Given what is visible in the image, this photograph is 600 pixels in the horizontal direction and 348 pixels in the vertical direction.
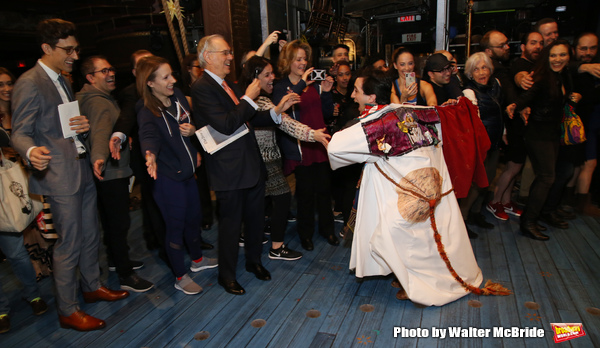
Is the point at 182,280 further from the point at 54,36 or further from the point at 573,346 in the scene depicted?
the point at 573,346

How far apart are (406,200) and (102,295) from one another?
6.74 ft

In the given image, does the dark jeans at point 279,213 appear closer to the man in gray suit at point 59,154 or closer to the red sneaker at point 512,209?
the man in gray suit at point 59,154

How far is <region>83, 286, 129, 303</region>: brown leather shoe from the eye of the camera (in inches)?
105

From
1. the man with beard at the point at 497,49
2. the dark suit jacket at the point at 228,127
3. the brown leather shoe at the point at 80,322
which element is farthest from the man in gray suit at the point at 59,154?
the man with beard at the point at 497,49

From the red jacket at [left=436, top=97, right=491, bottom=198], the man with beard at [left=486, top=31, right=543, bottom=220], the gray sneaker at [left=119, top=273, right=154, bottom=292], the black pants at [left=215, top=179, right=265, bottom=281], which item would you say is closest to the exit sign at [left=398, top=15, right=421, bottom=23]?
the man with beard at [left=486, top=31, right=543, bottom=220]

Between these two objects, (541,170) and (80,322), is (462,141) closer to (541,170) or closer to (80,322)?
(541,170)

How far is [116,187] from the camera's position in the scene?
2.78 meters

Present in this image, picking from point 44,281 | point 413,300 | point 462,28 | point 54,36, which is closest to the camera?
point 54,36

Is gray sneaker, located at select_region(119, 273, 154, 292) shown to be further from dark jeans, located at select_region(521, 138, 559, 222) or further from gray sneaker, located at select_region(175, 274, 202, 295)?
dark jeans, located at select_region(521, 138, 559, 222)

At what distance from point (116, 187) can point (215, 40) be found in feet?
3.97

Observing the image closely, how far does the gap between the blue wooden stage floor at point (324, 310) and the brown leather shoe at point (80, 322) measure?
0.04 meters

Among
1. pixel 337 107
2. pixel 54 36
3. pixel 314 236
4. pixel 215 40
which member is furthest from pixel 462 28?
pixel 54 36

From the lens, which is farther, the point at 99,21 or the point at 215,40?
the point at 99,21

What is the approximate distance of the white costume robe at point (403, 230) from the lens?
91.3 inches
